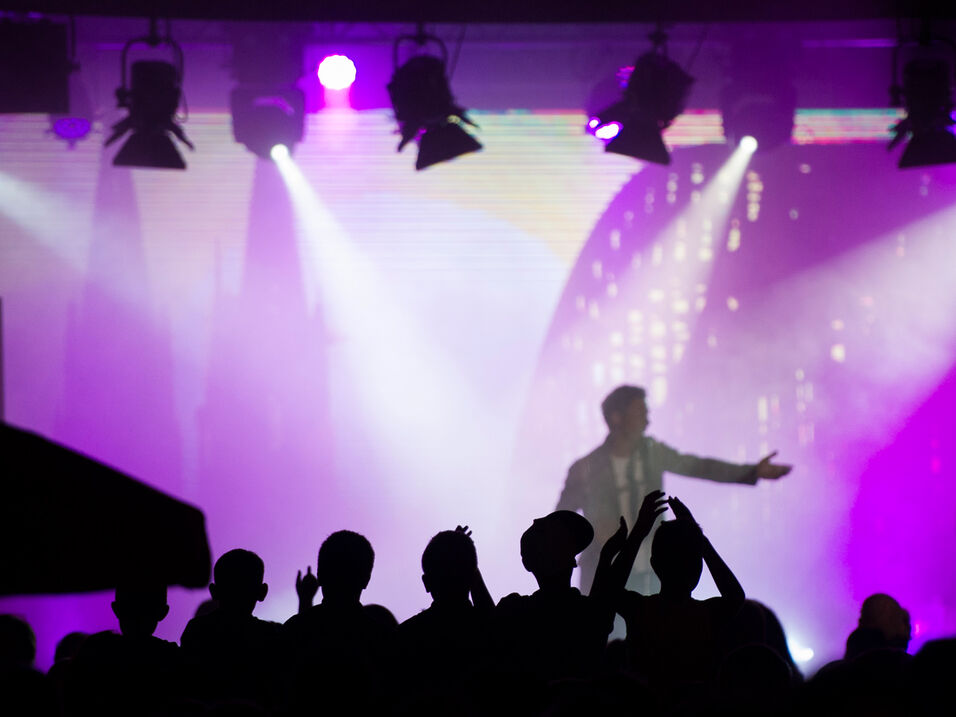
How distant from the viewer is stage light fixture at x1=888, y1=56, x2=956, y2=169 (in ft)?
16.1

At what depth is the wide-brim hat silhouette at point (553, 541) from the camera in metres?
2.25

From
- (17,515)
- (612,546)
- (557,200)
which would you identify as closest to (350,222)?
(557,200)

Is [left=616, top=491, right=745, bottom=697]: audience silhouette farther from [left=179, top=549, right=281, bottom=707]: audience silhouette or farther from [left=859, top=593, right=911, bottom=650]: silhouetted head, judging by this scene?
[left=859, top=593, right=911, bottom=650]: silhouetted head

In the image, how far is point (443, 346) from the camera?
6.29 m

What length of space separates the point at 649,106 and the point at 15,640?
150 inches

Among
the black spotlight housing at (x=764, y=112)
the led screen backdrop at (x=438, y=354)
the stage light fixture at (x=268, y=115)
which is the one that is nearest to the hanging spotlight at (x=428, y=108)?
the stage light fixture at (x=268, y=115)

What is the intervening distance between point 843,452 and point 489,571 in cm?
250

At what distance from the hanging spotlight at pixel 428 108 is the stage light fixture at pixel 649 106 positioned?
788 millimetres

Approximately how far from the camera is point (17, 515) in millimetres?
1203

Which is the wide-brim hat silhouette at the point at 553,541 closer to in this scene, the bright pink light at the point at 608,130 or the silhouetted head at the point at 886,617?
the silhouetted head at the point at 886,617

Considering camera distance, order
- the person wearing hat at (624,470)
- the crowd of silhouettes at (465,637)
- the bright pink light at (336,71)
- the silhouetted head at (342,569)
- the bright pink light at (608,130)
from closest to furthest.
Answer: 1. the crowd of silhouettes at (465,637)
2. the silhouetted head at (342,569)
3. the person wearing hat at (624,470)
4. the bright pink light at (608,130)
5. the bright pink light at (336,71)

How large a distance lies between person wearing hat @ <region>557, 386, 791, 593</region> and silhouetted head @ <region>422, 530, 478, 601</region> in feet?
8.16

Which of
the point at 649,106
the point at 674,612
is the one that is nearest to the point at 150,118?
the point at 649,106

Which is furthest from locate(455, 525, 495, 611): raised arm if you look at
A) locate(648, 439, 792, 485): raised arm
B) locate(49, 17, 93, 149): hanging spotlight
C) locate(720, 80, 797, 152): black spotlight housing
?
locate(49, 17, 93, 149): hanging spotlight
